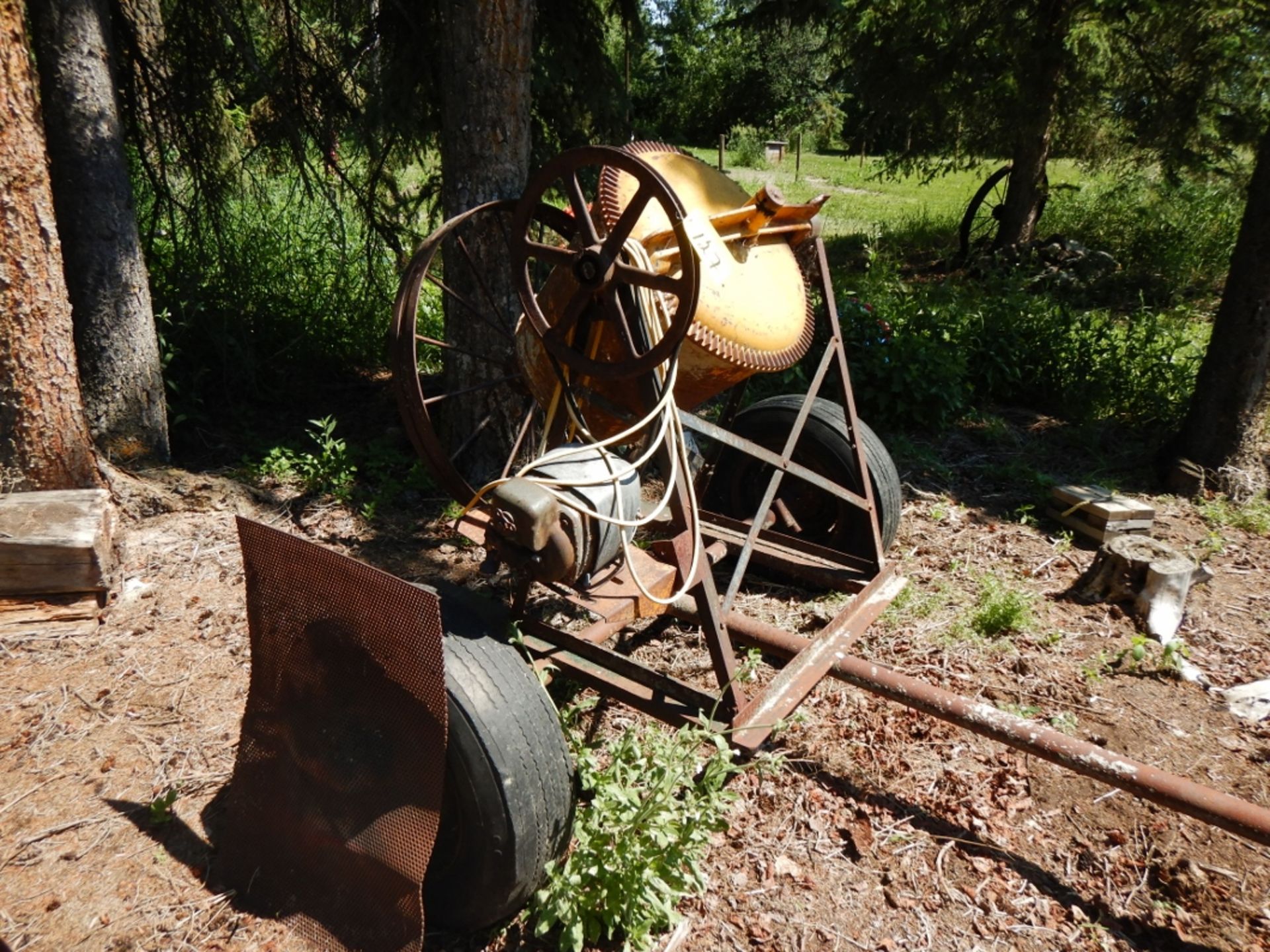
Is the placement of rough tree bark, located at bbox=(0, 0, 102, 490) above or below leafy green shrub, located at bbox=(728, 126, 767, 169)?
below

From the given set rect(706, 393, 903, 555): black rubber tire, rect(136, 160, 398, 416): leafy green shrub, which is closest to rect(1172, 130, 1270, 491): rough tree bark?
rect(706, 393, 903, 555): black rubber tire

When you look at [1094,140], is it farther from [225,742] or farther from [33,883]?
[33,883]

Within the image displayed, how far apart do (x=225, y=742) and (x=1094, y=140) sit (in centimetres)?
1019

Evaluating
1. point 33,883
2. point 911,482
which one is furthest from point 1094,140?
point 33,883

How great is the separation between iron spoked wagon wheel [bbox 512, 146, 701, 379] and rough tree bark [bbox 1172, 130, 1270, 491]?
3.72 metres

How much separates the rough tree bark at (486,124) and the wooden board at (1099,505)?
3.00 metres

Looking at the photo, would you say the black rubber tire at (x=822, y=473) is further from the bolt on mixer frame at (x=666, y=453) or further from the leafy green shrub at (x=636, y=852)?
the leafy green shrub at (x=636, y=852)

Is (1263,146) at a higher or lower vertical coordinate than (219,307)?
higher

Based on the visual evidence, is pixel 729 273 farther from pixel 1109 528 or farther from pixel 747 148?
pixel 747 148

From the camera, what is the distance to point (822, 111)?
89.2 ft

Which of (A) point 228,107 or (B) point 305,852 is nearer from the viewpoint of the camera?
(B) point 305,852

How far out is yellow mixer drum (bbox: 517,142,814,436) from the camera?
2836 millimetres

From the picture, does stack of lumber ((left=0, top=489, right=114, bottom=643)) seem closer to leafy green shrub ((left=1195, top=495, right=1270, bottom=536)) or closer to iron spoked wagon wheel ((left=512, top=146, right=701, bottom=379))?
iron spoked wagon wheel ((left=512, top=146, right=701, bottom=379))

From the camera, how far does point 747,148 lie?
80.0 ft
